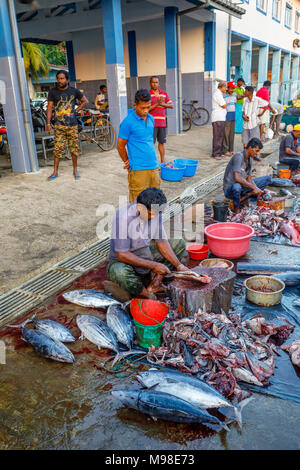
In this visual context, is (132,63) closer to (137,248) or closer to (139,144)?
(139,144)

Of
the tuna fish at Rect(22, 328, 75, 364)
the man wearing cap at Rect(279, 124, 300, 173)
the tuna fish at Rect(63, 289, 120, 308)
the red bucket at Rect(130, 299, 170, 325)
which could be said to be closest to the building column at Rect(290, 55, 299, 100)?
the man wearing cap at Rect(279, 124, 300, 173)

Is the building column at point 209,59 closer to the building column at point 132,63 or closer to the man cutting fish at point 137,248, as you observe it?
the building column at point 132,63

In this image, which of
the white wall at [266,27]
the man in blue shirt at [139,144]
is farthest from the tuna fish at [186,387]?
the white wall at [266,27]

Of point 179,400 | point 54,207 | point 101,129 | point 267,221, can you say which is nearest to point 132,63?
point 101,129

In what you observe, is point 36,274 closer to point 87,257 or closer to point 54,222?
point 87,257

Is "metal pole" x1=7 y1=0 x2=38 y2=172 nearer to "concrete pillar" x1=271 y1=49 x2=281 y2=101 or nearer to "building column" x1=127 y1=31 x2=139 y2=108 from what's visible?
"building column" x1=127 y1=31 x2=139 y2=108

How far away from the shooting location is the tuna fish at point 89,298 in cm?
371

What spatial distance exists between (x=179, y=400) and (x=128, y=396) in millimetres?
350

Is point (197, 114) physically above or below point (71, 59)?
below

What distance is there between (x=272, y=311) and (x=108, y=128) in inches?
332

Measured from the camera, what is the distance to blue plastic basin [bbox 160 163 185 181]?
827cm

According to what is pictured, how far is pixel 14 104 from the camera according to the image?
7.61 m

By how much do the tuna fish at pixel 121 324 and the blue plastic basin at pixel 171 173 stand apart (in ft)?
17.3

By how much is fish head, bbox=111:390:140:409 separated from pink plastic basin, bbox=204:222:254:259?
254 centimetres
